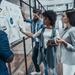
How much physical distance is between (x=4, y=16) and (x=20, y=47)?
2072mm

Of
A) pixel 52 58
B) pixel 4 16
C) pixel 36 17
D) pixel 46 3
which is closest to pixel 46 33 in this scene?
pixel 52 58

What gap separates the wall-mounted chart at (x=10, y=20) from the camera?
7.27 ft

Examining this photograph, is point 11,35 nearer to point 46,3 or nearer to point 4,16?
point 4,16

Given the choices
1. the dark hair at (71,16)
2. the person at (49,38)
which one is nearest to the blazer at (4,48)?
the dark hair at (71,16)

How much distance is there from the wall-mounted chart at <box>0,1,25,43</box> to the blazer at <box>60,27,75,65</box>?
2.07 ft

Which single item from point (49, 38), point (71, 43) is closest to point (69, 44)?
point (71, 43)

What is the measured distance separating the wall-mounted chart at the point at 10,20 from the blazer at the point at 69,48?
631mm

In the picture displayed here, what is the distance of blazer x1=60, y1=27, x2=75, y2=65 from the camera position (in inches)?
92.0

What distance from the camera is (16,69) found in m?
3.74

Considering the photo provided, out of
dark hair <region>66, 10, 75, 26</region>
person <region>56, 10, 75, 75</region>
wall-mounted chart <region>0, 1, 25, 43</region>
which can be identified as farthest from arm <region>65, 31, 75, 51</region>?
wall-mounted chart <region>0, 1, 25, 43</region>

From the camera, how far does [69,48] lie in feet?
7.75

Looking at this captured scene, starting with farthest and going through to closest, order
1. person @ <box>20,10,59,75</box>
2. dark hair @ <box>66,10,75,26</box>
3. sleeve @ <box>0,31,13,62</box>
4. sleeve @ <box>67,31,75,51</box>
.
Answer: person @ <box>20,10,59,75</box>
dark hair @ <box>66,10,75,26</box>
sleeve @ <box>67,31,75,51</box>
sleeve @ <box>0,31,13,62</box>

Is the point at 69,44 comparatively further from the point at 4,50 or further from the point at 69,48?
the point at 4,50

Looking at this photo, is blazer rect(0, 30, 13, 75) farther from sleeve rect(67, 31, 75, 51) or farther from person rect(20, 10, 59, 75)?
person rect(20, 10, 59, 75)
